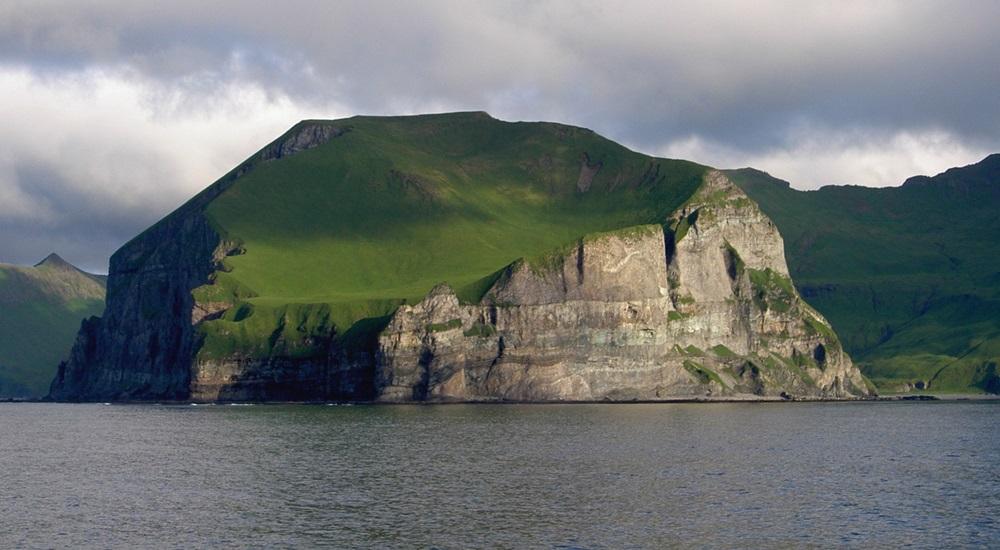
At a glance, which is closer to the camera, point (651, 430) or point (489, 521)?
point (489, 521)

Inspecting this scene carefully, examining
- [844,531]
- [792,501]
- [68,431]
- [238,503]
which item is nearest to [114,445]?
[68,431]

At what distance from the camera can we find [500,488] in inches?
3688

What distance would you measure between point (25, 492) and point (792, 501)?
2302 inches

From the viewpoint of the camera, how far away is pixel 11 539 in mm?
71500

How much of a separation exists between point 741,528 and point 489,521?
16147mm

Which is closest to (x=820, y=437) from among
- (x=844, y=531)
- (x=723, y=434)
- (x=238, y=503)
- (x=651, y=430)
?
(x=723, y=434)

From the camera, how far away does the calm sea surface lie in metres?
73.2

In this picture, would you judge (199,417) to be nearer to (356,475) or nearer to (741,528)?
(356,475)

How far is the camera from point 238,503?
85938mm

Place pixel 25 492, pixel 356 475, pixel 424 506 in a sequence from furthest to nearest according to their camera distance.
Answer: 1. pixel 356 475
2. pixel 25 492
3. pixel 424 506

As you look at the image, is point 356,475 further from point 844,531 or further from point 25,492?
point 844,531

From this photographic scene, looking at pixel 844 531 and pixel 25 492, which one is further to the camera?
pixel 25 492

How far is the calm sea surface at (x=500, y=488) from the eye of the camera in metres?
73.2

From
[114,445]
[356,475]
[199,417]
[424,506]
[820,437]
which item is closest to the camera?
[424,506]
